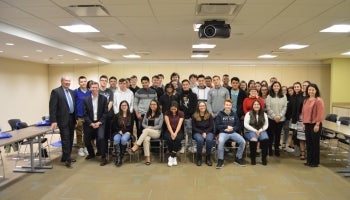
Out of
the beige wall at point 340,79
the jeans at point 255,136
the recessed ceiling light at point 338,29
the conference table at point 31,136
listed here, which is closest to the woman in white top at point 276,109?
the jeans at point 255,136

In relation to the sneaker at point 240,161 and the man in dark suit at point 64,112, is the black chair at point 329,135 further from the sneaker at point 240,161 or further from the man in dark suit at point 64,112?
the man in dark suit at point 64,112

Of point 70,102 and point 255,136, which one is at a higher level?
point 70,102

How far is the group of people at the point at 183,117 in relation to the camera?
5219mm

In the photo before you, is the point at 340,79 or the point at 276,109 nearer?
the point at 276,109

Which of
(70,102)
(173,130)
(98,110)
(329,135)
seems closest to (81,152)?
(98,110)

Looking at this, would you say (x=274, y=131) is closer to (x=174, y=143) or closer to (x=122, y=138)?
(x=174, y=143)

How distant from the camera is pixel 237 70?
12500 millimetres

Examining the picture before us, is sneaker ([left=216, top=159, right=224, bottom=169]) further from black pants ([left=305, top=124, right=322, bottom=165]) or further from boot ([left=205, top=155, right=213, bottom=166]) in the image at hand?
black pants ([left=305, top=124, right=322, bottom=165])

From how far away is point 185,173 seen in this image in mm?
4898

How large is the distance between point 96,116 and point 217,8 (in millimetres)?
2963

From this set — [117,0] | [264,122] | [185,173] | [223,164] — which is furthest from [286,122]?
[117,0]

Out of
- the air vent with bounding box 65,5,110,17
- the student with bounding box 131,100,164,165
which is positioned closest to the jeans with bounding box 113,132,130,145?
the student with bounding box 131,100,164,165

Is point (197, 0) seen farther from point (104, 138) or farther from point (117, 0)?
point (104, 138)

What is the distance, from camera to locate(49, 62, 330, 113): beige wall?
12.4 metres
